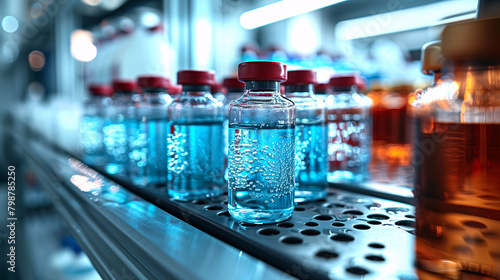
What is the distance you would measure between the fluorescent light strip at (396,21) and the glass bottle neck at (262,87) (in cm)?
244

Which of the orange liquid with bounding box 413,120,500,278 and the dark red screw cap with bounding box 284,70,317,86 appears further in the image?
the dark red screw cap with bounding box 284,70,317,86

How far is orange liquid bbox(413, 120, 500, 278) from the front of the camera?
0.44m

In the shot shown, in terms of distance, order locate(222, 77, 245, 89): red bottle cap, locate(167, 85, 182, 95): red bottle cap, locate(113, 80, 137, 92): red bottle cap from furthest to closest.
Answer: locate(113, 80, 137, 92): red bottle cap < locate(167, 85, 182, 95): red bottle cap < locate(222, 77, 245, 89): red bottle cap

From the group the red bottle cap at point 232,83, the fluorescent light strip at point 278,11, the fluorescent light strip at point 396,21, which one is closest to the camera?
the red bottle cap at point 232,83

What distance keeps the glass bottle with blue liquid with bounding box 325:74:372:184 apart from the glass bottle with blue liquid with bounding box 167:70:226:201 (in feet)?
1.04

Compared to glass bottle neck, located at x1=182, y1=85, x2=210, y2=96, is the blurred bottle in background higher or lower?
lower

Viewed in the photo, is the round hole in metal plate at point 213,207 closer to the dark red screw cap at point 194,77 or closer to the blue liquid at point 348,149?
the dark red screw cap at point 194,77

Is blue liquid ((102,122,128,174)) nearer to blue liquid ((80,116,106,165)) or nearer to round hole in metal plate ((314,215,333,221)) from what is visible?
blue liquid ((80,116,106,165))

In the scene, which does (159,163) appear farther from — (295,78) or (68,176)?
(295,78)

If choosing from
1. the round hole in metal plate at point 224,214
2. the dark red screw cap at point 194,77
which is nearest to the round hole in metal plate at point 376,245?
the round hole in metal plate at point 224,214

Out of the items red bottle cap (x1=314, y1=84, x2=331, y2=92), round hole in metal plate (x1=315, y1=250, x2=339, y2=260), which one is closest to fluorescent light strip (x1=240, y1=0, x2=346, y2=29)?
red bottle cap (x1=314, y1=84, x2=331, y2=92)

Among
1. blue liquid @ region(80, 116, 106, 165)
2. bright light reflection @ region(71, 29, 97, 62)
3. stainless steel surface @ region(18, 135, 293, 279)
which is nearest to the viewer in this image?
stainless steel surface @ region(18, 135, 293, 279)

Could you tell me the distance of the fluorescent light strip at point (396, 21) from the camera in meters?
2.75

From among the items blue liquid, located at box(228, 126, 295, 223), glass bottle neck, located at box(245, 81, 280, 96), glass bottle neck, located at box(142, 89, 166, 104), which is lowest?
blue liquid, located at box(228, 126, 295, 223)
